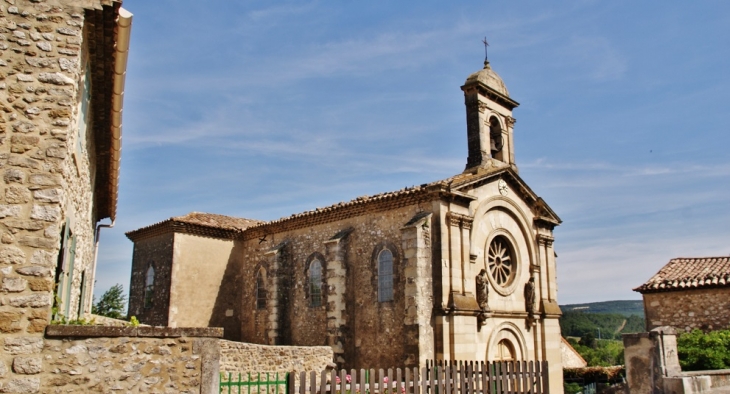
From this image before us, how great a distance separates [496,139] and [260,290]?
10.9 meters

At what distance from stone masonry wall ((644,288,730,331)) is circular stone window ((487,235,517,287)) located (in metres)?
7.18

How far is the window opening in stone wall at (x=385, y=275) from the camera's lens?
1898 cm

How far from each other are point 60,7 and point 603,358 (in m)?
49.6

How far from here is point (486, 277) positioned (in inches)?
763

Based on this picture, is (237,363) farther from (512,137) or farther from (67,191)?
(512,137)

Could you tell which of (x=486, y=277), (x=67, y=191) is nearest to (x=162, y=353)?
(x=67, y=191)

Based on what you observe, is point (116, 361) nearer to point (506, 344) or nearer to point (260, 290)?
point (506, 344)

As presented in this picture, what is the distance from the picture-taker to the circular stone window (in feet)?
68.1

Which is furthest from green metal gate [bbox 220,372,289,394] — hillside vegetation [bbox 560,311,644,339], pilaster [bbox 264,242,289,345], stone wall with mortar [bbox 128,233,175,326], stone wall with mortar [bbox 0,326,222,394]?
hillside vegetation [bbox 560,311,644,339]

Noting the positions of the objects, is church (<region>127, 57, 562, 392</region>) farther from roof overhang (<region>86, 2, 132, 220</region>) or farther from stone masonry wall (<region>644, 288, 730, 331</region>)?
roof overhang (<region>86, 2, 132, 220</region>)

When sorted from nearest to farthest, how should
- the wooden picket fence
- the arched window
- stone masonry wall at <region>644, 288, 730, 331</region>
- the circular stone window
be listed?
the wooden picket fence, the circular stone window, stone masonry wall at <region>644, 288, 730, 331</region>, the arched window

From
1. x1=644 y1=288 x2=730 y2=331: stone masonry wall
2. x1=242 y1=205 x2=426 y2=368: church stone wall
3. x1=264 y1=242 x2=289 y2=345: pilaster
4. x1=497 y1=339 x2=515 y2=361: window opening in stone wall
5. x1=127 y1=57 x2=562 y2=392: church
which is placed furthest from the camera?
x1=644 y1=288 x2=730 y2=331: stone masonry wall

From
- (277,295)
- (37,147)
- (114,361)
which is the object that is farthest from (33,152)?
Answer: (277,295)

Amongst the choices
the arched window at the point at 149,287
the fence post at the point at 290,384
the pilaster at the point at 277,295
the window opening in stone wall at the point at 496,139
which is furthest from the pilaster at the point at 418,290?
the arched window at the point at 149,287
